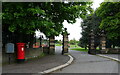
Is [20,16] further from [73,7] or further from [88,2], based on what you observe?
[88,2]

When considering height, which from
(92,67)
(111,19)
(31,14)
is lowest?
(92,67)

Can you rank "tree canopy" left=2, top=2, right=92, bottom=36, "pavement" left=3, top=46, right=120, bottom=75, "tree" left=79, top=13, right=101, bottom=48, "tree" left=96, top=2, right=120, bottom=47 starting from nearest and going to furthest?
"pavement" left=3, top=46, right=120, bottom=75
"tree canopy" left=2, top=2, right=92, bottom=36
"tree" left=96, top=2, right=120, bottom=47
"tree" left=79, top=13, right=101, bottom=48

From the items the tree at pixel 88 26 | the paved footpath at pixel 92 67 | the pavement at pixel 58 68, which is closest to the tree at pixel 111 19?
the tree at pixel 88 26

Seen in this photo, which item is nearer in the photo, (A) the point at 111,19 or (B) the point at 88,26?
(A) the point at 111,19

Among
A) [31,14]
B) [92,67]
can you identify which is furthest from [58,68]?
[31,14]

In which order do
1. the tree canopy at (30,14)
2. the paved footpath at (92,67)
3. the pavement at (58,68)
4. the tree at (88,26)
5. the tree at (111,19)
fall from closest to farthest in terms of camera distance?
the pavement at (58,68)
the paved footpath at (92,67)
the tree canopy at (30,14)
the tree at (111,19)
the tree at (88,26)

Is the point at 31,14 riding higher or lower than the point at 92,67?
higher

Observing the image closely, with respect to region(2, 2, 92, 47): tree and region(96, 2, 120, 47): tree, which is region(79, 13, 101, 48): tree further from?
region(2, 2, 92, 47): tree

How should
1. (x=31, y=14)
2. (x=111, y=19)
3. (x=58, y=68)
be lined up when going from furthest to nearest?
(x=111, y=19), (x=31, y=14), (x=58, y=68)

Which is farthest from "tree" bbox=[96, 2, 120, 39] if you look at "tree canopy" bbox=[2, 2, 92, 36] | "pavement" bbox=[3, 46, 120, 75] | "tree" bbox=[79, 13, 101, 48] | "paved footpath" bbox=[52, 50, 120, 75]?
"pavement" bbox=[3, 46, 120, 75]

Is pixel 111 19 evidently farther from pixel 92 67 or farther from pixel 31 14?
pixel 31 14

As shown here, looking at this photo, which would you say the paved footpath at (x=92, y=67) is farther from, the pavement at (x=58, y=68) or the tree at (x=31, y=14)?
the tree at (x=31, y=14)

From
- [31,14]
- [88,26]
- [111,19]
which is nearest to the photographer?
[31,14]

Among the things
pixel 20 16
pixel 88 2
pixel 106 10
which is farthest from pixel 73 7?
pixel 106 10
